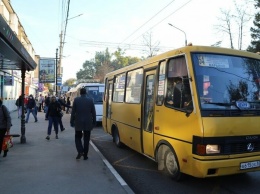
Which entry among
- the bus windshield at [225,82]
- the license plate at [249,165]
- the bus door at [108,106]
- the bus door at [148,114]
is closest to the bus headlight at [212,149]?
the license plate at [249,165]

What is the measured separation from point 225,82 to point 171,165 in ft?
6.43

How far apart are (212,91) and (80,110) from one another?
3.81 meters

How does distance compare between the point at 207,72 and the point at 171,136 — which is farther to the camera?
the point at 171,136

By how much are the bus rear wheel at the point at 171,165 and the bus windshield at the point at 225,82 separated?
1.32 m

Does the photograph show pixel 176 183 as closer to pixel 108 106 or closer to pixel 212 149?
pixel 212 149

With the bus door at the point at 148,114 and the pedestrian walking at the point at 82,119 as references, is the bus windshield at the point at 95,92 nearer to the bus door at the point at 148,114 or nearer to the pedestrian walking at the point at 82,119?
the pedestrian walking at the point at 82,119

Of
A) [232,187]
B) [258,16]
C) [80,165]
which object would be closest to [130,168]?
[80,165]

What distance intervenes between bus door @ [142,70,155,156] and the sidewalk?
0.98 m

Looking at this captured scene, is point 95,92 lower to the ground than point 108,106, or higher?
higher

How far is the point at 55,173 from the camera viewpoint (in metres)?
6.67

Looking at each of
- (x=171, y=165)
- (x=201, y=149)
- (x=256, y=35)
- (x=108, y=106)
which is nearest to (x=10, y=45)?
(x=171, y=165)

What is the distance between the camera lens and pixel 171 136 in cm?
602

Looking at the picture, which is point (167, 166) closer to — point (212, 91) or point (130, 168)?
point (130, 168)

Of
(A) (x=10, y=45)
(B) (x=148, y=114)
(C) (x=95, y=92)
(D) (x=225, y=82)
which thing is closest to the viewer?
(D) (x=225, y=82)
